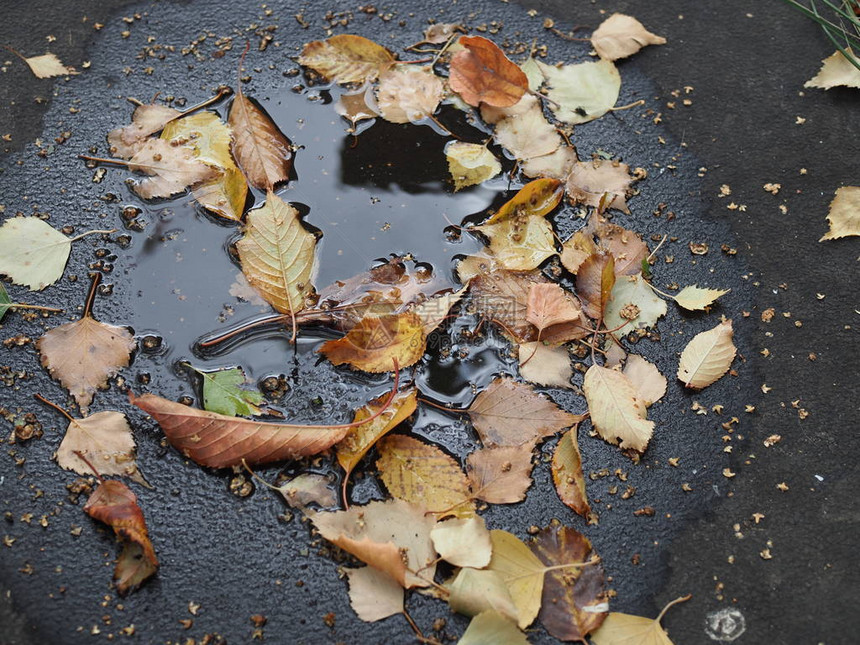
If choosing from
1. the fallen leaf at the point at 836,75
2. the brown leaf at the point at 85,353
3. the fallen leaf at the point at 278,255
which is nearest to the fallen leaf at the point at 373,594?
the fallen leaf at the point at 278,255

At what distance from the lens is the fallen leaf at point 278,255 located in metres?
1.71

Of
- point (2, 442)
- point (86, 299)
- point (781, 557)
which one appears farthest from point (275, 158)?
point (781, 557)

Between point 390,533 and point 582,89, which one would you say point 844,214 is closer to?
point 582,89

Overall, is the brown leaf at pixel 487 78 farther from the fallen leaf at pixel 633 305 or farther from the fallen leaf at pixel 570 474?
the fallen leaf at pixel 570 474

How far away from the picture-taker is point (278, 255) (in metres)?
1.75

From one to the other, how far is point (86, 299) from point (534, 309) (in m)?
1.03

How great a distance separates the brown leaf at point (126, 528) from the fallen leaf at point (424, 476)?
468 millimetres

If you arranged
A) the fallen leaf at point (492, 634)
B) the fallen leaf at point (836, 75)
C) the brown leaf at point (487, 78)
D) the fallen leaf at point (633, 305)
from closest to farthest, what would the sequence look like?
1. the fallen leaf at point (492, 634)
2. the fallen leaf at point (633, 305)
3. the brown leaf at point (487, 78)
4. the fallen leaf at point (836, 75)

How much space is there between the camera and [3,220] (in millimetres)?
1842

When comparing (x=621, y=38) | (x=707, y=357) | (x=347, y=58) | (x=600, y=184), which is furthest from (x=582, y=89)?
(x=707, y=357)

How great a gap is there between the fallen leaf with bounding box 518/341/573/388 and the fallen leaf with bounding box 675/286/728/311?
1.06 feet

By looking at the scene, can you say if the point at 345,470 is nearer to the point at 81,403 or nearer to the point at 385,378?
the point at 385,378

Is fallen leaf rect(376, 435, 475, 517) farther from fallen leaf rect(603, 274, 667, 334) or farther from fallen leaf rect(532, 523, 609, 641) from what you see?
fallen leaf rect(603, 274, 667, 334)

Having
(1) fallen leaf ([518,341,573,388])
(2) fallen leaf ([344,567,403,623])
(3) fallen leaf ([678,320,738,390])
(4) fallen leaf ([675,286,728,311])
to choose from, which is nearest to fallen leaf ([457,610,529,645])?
(2) fallen leaf ([344,567,403,623])
